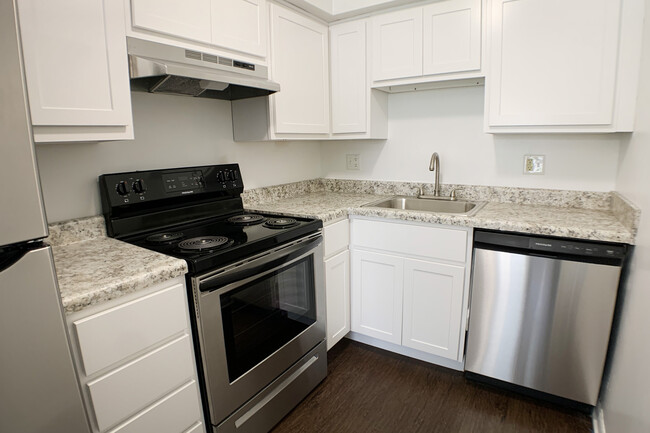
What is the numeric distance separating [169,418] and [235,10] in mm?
1744

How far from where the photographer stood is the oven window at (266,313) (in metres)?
1.44

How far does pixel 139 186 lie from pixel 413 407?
170 centimetres

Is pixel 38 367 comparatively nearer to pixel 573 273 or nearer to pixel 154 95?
pixel 154 95

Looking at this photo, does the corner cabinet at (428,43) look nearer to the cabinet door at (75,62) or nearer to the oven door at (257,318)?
the oven door at (257,318)

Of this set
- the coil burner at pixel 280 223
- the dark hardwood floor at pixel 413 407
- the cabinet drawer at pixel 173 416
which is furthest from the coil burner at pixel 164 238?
the dark hardwood floor at pixel 413 407

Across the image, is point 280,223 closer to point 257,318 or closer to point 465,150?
point 257,318

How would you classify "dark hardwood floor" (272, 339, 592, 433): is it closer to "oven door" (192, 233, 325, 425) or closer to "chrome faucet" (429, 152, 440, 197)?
"oven door" (192, 233, 325, 425)

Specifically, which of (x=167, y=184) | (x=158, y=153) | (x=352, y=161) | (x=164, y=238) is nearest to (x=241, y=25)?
(x=158, y=153)

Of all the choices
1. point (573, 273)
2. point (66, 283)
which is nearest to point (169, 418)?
point (66, 283)

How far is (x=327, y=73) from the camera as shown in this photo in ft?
8.01

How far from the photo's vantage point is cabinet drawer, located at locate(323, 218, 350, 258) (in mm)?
2010

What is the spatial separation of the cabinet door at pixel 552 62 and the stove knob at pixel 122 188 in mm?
1827

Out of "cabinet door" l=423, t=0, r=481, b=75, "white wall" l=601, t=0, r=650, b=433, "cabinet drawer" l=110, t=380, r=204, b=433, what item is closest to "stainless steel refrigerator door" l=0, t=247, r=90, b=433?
"cabinet drawer" l=110, t=380, r=204, b=433

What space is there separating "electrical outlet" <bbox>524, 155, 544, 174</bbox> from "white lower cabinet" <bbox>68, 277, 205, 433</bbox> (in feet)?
6.44
